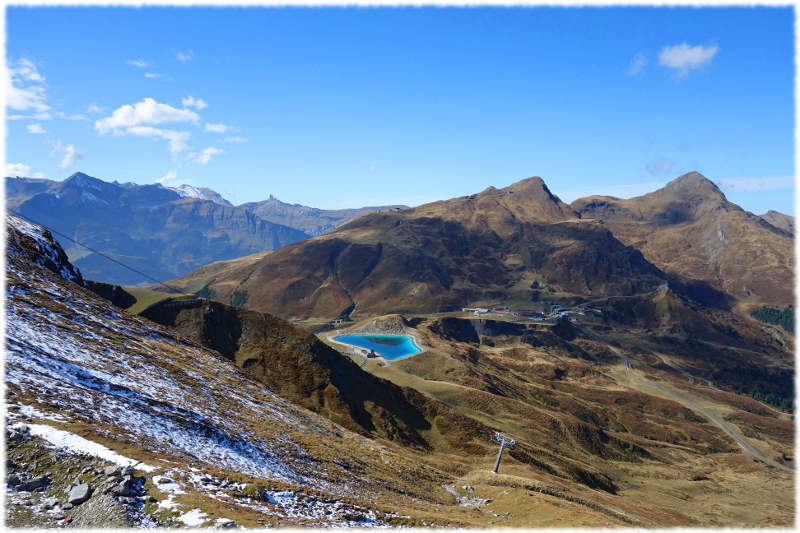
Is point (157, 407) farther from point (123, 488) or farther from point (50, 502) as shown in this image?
point (50, 502)

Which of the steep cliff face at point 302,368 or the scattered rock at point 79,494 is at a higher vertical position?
the scattered rock at point 79,494

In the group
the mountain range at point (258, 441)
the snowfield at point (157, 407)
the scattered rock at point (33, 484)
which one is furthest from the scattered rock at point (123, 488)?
the scattered rock at point (33, 484)

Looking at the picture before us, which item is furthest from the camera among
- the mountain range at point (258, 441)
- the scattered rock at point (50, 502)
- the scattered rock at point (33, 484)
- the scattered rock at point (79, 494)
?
the mountain range at point (258, 441)

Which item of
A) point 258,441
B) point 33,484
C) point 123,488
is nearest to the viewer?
point 33,484

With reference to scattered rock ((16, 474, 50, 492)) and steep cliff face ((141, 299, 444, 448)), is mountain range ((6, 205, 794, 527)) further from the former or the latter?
steep cliff face ((141, 299, 444, 448))

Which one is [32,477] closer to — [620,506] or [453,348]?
[620,506]

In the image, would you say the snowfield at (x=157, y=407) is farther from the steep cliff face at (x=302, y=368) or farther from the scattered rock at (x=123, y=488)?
the steep cliff face at (x=302, y=368)

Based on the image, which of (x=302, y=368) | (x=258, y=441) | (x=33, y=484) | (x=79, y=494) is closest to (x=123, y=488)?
(x=79, y=494)

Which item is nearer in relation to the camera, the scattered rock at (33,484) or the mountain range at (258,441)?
the scattered rock at (33,484)
